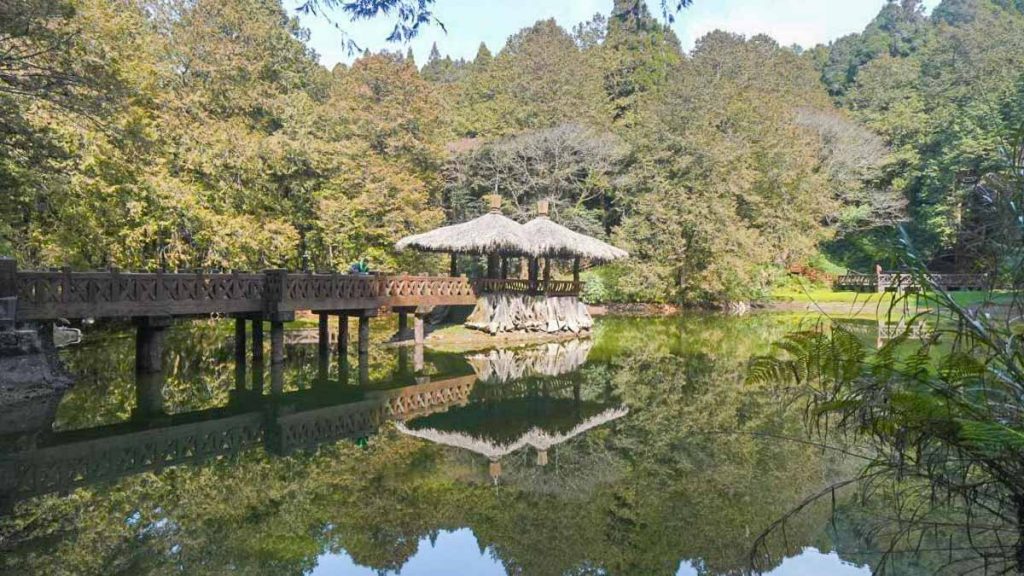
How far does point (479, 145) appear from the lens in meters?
30.2

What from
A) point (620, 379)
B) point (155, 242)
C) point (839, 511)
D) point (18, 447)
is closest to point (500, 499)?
point (839, 511)

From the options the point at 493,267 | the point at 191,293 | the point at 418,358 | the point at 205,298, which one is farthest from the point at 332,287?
the point at 493,267

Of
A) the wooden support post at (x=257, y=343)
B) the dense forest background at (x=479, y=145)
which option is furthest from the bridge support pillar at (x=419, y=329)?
the dense forest background at (x=479, y=145)

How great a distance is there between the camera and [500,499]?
628 centimetres

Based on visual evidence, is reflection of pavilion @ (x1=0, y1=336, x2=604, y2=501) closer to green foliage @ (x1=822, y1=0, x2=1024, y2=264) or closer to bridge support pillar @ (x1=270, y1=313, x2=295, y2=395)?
bridge support pillar @ (x1=270, y1=313, x2=295, y2=395)

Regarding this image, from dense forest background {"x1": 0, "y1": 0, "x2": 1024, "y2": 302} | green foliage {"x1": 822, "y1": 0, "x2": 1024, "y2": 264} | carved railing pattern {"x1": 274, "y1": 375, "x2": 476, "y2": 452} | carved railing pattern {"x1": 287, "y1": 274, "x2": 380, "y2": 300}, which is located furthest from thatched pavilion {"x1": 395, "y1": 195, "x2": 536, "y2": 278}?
green foliage {"x1": 822, "y1": 0, "x2": 1024, "y2": 264}

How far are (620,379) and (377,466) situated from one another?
6061mm

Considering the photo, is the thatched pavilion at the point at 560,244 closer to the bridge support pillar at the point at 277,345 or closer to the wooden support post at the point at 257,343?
the wooden support post at the point at 257,343

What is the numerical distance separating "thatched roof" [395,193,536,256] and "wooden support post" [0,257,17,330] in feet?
32.3

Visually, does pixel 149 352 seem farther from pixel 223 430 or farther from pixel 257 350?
pixel 223 430

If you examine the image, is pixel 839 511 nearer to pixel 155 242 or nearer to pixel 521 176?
pixel 155 242

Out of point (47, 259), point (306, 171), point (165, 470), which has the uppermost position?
point (306, 171)

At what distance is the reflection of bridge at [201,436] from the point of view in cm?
675

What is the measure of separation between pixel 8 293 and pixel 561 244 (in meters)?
12.2
